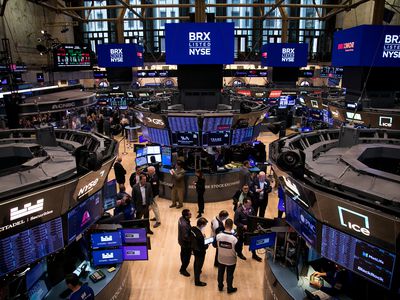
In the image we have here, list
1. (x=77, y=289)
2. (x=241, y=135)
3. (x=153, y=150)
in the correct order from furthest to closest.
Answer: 1. (x=153, y=150)
2. (x=241, y=135)
3. (x=77, y=289)

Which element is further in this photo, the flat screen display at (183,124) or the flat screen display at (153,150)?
the flat screen display at (153,150)

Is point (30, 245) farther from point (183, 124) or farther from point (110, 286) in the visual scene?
point (183, 124)

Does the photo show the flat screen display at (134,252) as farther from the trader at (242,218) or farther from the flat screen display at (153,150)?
the flat screen display at (153,150)

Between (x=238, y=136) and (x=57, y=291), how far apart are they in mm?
8111

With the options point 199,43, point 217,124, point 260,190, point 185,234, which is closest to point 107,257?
point 185,234

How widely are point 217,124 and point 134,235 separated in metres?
6.12

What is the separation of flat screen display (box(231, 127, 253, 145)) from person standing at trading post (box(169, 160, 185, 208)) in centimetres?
228

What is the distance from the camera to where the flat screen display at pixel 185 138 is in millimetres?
11609

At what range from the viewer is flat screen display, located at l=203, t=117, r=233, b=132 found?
11.3 meters

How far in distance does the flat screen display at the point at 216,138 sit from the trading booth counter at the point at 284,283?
19.1ft

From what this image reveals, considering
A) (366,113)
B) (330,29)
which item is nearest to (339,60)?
(366,113)

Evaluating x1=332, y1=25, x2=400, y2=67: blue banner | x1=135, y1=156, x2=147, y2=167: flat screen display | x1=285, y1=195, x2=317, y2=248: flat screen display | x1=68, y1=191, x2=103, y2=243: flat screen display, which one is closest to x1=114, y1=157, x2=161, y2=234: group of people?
x1=135, y1=156, x2=147, y2=167: flat screen display

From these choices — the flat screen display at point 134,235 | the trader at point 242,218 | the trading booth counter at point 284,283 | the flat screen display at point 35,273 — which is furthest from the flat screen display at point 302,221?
the flat screen display at point 35,273

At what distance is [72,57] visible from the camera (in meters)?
19.8
